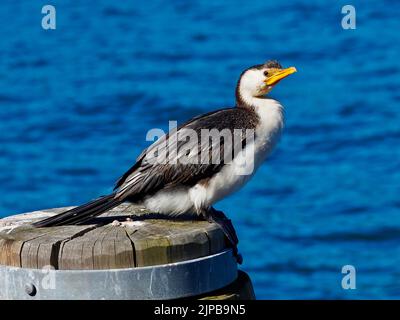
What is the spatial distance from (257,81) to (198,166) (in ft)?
2.34

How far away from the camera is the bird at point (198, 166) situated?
518cm

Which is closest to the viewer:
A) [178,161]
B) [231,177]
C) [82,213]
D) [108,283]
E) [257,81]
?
[108,283]

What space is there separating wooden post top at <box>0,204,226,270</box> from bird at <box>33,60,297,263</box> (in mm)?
345

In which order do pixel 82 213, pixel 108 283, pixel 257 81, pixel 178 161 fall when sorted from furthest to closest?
pixel 257 81 → pixel 178 161 → pixel 82 213 → pixel 108 283

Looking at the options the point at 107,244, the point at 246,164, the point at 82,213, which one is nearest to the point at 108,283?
the point at 107,244

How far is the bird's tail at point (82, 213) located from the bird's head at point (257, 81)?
1.09 meters

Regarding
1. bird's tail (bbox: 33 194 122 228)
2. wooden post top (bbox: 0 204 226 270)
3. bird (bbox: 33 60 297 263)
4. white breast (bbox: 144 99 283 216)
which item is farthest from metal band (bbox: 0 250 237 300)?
white breast (bbox: 144 99 283 216)

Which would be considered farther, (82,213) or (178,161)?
(178,161)

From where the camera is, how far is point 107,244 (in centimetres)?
438

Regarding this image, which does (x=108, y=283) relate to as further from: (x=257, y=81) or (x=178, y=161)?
(x=257, y=81)

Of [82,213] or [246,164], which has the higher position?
[246,164]

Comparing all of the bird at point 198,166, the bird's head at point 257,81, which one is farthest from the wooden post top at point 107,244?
the bird's head at point 257,81
